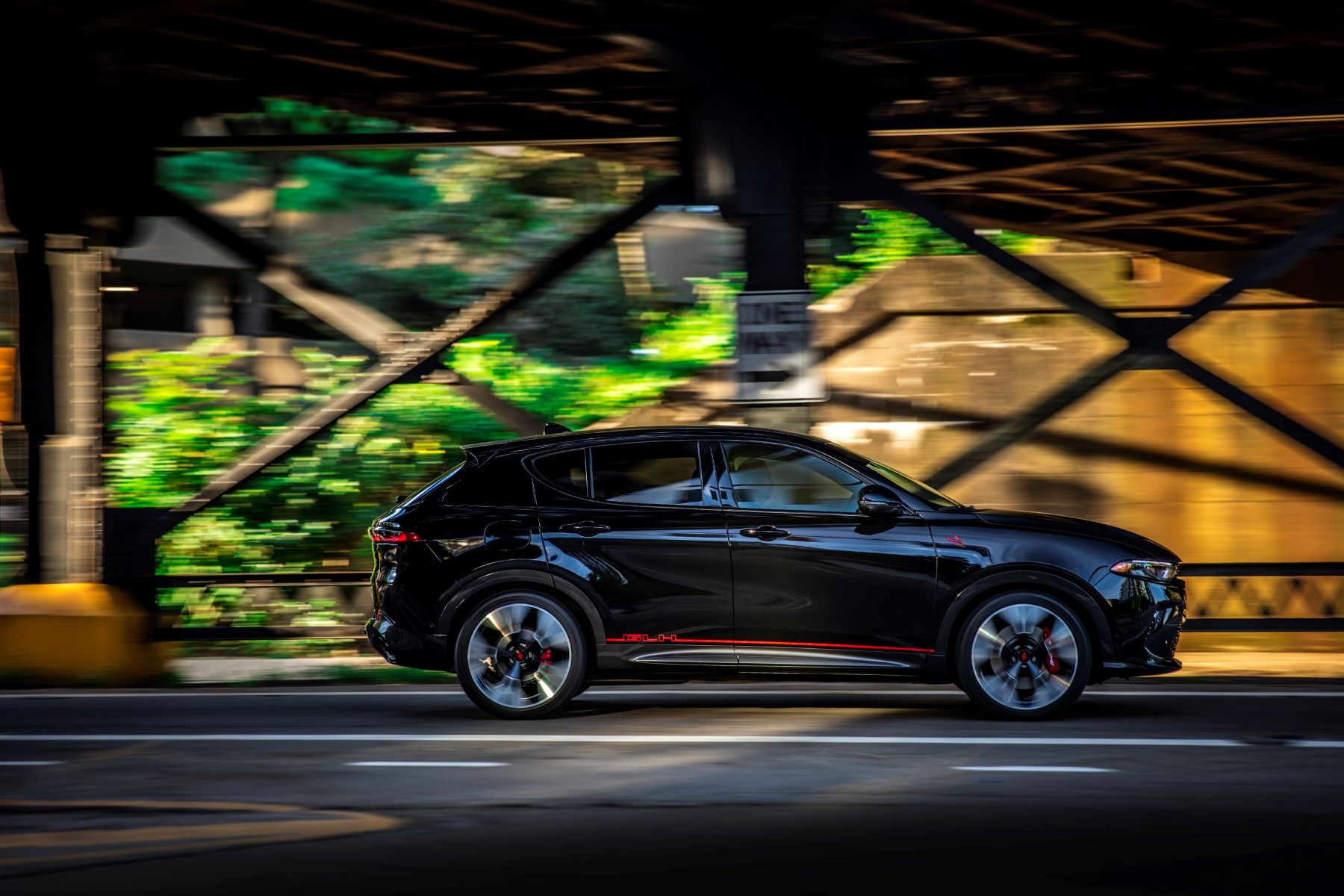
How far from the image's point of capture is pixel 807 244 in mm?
13383

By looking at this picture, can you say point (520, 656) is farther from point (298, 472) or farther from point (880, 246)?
point (880, 246)

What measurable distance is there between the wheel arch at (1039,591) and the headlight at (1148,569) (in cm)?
20

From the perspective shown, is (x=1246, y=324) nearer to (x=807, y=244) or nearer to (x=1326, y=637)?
(x=1326, y=637)

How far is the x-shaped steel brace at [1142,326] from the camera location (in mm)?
11922

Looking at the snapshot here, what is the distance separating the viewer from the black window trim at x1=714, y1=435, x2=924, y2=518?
924 cm

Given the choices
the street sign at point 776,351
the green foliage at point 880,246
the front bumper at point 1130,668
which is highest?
the green foliage at point 880,246

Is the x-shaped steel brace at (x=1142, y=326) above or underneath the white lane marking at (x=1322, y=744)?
above

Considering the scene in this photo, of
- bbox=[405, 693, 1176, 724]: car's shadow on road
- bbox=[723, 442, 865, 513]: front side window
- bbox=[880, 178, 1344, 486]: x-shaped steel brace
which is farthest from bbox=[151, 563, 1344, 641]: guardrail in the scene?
bbox=[723, 442, 865, 513]: front side window

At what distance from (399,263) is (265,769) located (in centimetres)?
760

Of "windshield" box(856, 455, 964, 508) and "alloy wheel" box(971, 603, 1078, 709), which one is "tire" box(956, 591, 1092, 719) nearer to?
"alloy wheel" box(971, 603, 1078, 709)

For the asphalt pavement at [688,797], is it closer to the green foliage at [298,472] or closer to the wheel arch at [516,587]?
the wheel arch at [516,587]

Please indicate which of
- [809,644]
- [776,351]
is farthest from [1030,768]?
[776,351]

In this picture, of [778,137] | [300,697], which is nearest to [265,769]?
[300,697]

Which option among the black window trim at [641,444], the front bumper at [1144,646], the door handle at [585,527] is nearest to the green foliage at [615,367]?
the black window trim at [641,444]
